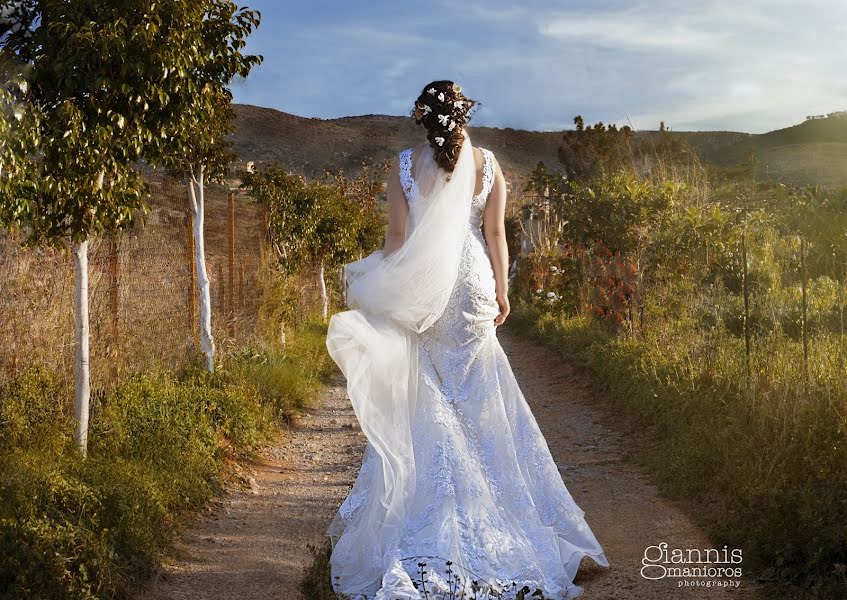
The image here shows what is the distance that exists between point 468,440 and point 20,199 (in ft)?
9.85

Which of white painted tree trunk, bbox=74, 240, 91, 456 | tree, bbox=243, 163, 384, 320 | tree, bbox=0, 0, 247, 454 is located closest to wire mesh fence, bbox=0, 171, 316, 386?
white painted tree trunk, bbox=74, 240, 91, 456

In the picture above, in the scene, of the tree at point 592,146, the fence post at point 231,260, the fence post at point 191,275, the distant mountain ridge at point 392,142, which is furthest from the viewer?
the distant mountain ridge at point 392,142

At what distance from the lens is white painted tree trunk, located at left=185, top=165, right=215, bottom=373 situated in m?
8.88

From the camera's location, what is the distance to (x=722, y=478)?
5684mm

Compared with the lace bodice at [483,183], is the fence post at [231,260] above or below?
below

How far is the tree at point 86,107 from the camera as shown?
5496 mm

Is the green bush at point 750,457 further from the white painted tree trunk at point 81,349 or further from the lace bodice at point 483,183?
the white painted tree trunk at point 81,349

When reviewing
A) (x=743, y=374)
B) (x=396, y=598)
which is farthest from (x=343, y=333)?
(x=743, y=374)

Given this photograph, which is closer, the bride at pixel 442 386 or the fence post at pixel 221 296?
the bride at pixel 442 386

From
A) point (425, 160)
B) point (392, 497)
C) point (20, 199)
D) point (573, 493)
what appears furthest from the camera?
point (573, 493)

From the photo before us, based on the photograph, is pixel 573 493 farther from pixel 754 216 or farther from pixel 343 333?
pixel 754 216

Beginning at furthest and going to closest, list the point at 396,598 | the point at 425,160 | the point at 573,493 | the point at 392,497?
the point at 573,493 < the point at 425,160 < the point at 392,497 < the point at 396,598

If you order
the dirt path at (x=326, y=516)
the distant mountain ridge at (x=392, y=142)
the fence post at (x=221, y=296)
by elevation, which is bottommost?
the dirt path at (x=326, y=516)

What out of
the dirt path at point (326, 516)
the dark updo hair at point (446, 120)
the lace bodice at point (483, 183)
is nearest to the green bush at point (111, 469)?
the dirt path at point (326, 516)
